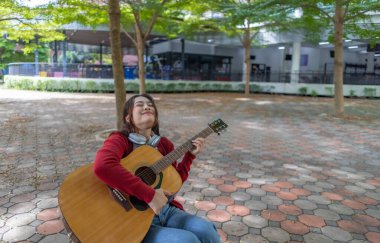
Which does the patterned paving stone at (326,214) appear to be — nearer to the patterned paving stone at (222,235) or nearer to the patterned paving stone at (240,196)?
the patterned paving stone at (240,196)

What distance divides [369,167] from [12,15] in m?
12.6

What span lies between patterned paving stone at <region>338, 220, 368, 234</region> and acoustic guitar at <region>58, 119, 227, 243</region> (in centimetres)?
200

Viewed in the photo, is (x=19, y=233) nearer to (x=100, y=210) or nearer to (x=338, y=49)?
(x=100, y=210)

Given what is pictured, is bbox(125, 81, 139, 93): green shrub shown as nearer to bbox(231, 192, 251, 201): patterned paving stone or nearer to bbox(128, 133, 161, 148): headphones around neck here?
bbox(231, 192, 251, 201): patterned paving stone

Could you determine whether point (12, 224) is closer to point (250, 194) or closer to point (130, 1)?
point (250, 194)

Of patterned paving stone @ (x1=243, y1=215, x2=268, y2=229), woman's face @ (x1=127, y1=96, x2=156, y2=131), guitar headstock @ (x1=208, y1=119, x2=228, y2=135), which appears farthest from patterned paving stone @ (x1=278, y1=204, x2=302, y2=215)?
woman's face @ (x1=127, y1=96, x2=156, y2=131)

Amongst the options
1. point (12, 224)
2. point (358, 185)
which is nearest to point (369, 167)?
point (358, 185)

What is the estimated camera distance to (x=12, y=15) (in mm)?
11898

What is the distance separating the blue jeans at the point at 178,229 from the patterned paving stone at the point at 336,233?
1537 millimetres

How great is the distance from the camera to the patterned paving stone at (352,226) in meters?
3.14

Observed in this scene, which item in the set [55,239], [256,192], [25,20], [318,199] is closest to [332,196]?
[318,199]

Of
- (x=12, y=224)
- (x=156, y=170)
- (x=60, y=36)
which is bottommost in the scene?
(x=12, y=224)

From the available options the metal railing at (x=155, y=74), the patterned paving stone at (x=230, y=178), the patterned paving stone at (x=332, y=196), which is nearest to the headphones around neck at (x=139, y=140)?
the patterned paving stone at (x=230, y=178)

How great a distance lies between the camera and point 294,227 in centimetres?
316
